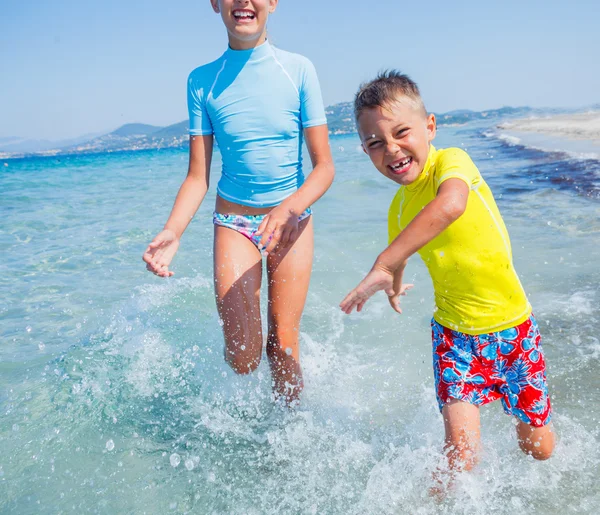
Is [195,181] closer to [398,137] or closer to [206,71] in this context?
[206,71]

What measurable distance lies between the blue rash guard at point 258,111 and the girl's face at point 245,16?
0.11m

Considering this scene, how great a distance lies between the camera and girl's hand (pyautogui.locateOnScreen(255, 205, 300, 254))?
2734mm

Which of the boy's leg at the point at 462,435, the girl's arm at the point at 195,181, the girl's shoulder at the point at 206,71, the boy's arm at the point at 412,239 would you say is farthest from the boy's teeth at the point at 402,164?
the girl's shoulder at the point at 206,71

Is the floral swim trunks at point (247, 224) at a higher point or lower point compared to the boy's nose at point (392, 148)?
lower

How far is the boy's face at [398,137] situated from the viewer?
7.89 feet

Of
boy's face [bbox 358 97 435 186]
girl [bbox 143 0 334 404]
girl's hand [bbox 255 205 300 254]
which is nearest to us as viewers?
boy's face [bbox 358 97 435 186]

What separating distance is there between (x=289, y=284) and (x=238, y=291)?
0.31 m

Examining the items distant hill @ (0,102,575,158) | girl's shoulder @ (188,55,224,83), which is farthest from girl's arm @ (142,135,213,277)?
distant hill @ (0,102,575,158)

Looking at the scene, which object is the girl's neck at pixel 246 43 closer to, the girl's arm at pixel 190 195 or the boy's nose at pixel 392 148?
the girl's arm at pixel 190 195

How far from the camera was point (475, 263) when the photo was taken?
2.57m

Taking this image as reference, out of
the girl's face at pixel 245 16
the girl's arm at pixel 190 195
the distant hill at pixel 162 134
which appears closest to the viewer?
the girl's arm at pixel 190 195

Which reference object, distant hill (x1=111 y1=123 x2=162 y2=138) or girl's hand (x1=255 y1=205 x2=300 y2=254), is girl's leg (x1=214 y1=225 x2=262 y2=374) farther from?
distant hill (x1=111 y1=123 x2=162 y2=138)

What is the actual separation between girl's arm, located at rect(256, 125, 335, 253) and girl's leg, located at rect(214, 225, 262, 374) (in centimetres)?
28

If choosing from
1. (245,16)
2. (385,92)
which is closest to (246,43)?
(245,16)
